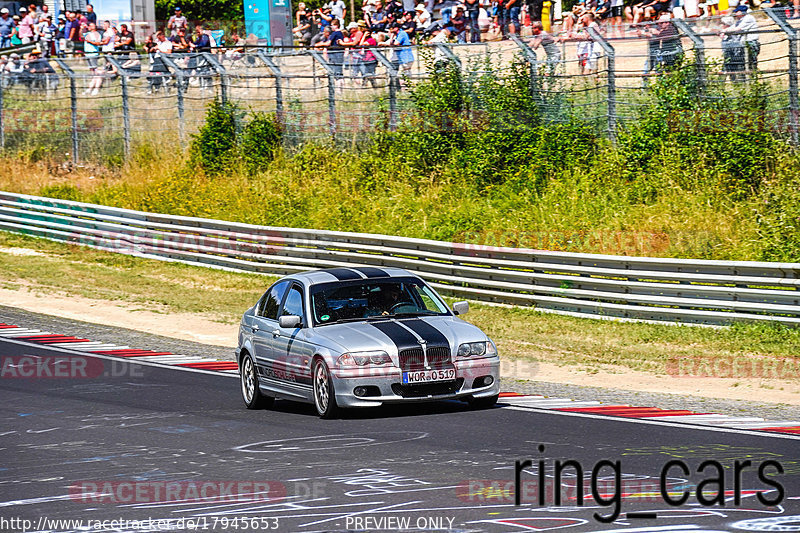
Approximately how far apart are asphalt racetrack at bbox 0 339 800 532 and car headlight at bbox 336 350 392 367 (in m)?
0.60

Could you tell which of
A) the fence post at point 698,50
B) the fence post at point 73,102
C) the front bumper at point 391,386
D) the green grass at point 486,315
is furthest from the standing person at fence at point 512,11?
the front bumper at point 391,386

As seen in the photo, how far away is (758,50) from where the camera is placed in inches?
878

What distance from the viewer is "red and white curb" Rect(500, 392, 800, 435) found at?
37.4 feet

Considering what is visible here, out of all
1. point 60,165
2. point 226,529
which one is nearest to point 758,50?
point 226,529

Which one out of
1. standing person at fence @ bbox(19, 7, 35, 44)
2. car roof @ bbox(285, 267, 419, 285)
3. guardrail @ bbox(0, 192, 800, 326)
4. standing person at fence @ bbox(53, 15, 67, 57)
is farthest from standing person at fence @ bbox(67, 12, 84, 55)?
car roof @ bbox(285, 267, 419, 285)

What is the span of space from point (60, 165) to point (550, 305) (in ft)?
72.5

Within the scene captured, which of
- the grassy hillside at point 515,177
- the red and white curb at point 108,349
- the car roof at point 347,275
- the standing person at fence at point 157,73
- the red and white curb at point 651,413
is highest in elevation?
the standing person at fence at point 157,73

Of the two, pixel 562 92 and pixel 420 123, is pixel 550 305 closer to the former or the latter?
pixel 562 92

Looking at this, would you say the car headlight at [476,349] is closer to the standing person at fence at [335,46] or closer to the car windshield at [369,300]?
A: the car windshield at [369,300]

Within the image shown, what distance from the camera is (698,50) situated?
918 inches

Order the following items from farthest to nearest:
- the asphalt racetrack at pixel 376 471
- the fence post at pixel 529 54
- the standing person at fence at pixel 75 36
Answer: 1. the standing person at fence at pixel 75 36
2. the fence post at pixel 529 54
3. the asphalt racetrack at pixel 376 471

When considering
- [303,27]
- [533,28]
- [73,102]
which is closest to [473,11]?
[533,28]

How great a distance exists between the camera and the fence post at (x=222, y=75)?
3231 centimetres

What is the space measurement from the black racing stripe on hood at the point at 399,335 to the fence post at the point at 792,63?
40.5ft
